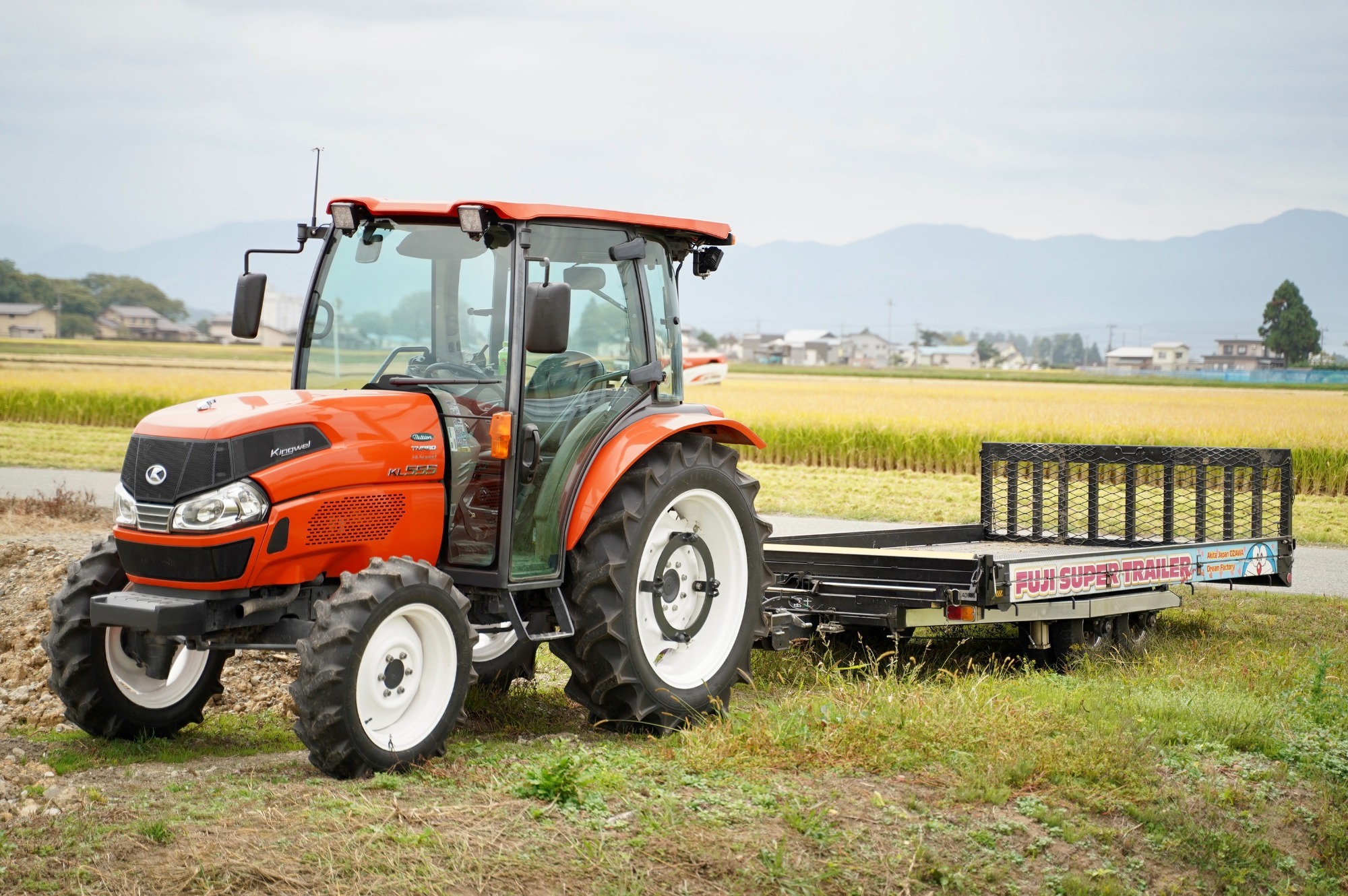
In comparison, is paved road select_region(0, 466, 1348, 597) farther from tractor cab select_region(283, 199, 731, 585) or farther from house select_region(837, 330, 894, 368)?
house select_region(837, 330, 894, 368)

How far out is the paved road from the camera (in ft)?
37.2

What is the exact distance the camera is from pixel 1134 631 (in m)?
8.34

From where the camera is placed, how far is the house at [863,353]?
15300 centimetres

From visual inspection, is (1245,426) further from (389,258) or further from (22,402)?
(22,402)

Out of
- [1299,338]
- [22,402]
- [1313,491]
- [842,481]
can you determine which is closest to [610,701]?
[842,481]

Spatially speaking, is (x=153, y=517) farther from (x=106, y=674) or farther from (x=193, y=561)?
(x=106, y=674)

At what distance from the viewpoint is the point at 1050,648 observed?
25.3 ft

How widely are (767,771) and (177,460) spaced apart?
261 cm

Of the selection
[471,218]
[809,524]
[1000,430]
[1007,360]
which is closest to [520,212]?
[471,218]

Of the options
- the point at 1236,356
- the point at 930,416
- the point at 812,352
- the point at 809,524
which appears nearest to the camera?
the point at 809,524

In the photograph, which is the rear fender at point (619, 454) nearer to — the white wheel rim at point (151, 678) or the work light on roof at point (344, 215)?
the work light on roof at point (344, 215)

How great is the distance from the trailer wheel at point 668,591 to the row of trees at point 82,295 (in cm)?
12790

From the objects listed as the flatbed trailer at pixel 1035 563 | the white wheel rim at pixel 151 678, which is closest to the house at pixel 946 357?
the flatbed trailer at pixel 1035 563

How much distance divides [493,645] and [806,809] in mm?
2738
